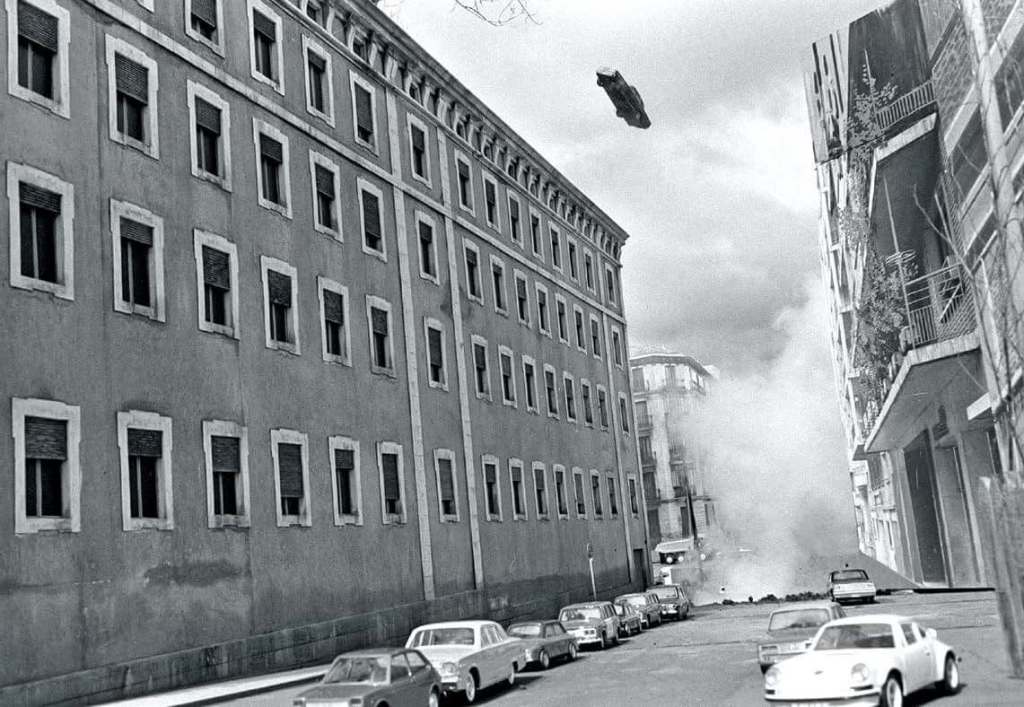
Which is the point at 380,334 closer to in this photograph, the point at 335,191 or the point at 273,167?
the point at 335,191

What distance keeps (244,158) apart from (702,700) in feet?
54.4

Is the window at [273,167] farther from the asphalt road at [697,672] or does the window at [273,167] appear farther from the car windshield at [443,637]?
the asphalt road at [697,672]

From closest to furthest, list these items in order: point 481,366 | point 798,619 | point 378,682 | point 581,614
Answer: point 378,682, point 798,619, point 581,614, point 481,366

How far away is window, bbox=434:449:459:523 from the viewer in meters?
32.7

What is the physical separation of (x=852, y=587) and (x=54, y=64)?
3198cm

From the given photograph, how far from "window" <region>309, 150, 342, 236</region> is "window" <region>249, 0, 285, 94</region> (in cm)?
223

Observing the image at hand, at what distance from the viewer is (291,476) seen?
998 inches

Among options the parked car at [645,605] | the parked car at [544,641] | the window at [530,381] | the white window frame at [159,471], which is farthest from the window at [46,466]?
the window at [530,381]

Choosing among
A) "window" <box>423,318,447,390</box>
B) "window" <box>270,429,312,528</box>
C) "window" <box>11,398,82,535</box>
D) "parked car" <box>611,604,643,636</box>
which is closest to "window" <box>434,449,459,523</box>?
"window" <box>423,318,447,390</box>

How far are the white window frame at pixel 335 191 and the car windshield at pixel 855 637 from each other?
18.0 metres

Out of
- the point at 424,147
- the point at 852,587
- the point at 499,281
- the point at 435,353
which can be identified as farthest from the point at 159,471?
the point at 852,587

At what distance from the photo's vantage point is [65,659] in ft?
60.3

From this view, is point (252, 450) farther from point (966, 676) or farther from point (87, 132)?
point (966, 676)

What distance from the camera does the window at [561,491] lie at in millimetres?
43469
